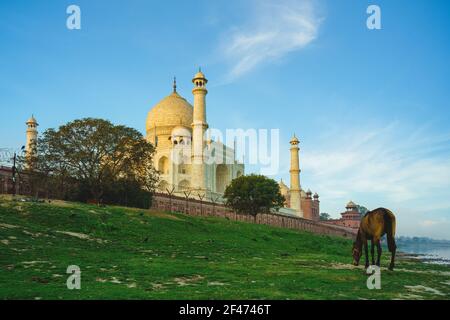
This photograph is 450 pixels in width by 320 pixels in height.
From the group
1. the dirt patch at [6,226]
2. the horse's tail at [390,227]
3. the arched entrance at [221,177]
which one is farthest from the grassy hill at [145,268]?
the arched entrance at [221,177]

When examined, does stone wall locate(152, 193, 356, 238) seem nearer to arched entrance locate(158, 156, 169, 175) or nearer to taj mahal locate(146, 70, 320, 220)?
taj mahal locate(146, 70, 320, 220)

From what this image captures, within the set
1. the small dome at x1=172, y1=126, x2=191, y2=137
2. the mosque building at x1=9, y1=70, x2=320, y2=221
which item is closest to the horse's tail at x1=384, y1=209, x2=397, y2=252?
the mosque building at x1=9, y1=70, x2=320, y2=221

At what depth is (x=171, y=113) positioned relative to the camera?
73.4m

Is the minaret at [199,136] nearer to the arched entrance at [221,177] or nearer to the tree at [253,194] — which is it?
the tree at [253,194]

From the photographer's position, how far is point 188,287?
433 inches

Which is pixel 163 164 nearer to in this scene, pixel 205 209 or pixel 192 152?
pixel 192 152

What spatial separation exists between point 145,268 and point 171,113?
60991mm

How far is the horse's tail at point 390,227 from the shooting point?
14.4 metres

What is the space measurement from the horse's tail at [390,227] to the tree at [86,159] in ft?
86.0

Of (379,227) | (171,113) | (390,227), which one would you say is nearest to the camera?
(390,227)

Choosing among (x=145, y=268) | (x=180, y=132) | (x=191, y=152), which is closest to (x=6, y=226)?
(x=145, y=268)

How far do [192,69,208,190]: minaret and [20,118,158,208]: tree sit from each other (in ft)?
70.7

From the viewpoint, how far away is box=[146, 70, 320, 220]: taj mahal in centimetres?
6009
